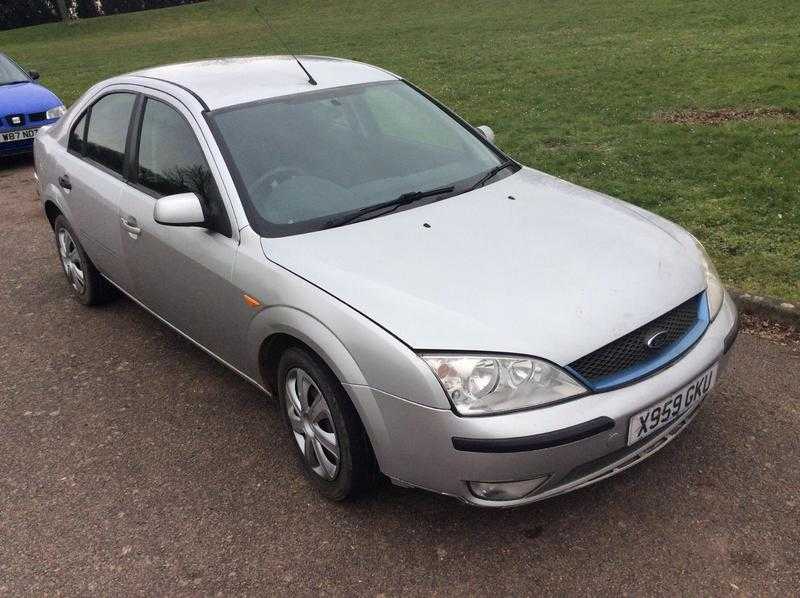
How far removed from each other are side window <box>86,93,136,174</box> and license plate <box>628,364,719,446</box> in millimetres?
3086

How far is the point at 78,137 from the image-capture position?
4.84 meters

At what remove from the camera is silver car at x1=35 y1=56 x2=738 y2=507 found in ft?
8.46

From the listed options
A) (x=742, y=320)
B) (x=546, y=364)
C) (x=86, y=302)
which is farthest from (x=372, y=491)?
(x=86, y=302)

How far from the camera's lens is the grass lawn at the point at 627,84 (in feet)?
19.3

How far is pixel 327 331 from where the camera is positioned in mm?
2818

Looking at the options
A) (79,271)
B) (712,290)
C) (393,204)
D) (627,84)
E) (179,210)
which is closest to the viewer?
(712,290)

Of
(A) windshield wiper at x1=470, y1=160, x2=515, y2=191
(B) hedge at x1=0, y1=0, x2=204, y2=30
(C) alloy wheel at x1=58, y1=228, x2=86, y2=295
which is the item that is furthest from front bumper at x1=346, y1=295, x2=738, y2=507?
(B) hedge at x1=0, y1=0, x2=204, y2=30

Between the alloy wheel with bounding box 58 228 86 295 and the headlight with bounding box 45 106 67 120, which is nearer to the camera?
the alloy wheel with bounding box 58 228 86 295

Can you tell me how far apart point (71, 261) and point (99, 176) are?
3.63ft

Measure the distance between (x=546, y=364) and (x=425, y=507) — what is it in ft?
3.06

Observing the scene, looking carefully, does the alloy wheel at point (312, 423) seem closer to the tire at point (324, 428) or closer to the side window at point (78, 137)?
the tire at point (324, 428)

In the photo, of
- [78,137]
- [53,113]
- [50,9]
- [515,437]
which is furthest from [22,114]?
[50,9]

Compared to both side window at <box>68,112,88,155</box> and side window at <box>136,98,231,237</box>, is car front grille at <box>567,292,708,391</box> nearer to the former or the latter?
side window at <box>136,98,231,237</box>

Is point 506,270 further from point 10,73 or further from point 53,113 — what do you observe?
point 10,73
